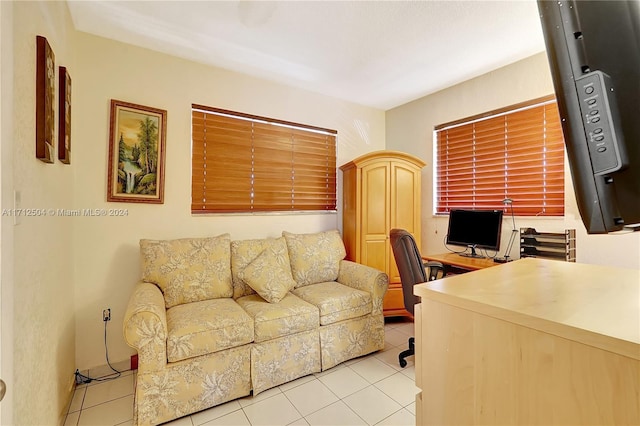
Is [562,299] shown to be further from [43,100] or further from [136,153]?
[136,153]

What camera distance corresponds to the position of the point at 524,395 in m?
0.61

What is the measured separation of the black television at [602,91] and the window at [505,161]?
2.29 meters

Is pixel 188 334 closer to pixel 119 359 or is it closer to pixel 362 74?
pixel 119 359

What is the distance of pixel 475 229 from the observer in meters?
2.93

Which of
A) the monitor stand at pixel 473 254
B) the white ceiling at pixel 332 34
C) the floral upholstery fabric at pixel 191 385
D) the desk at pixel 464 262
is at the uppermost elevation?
the white ceiling at pixel 332 34

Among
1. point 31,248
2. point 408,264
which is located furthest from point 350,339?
point 31,248

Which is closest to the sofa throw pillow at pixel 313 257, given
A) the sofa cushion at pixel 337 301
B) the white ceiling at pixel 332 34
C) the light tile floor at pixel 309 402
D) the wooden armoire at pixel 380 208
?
the sofa cushion at pixel 337 301

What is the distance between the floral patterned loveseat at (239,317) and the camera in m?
1.73

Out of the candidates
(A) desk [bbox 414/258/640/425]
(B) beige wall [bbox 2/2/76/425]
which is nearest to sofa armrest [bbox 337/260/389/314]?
(A) desk [bbox 414/258/640/425]

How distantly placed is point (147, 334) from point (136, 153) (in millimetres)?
1474

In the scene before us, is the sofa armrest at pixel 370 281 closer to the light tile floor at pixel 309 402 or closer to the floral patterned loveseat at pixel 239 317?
the floral patterned loveseat at pixel 239 317

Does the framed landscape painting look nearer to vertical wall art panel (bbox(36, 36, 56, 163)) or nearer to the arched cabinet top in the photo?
vertical wall art panel (bbox(36, 36, 56, 163))

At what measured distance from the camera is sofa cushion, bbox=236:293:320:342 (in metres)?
2.04

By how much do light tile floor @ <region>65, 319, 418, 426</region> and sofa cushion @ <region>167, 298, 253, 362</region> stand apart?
40 centimetres
